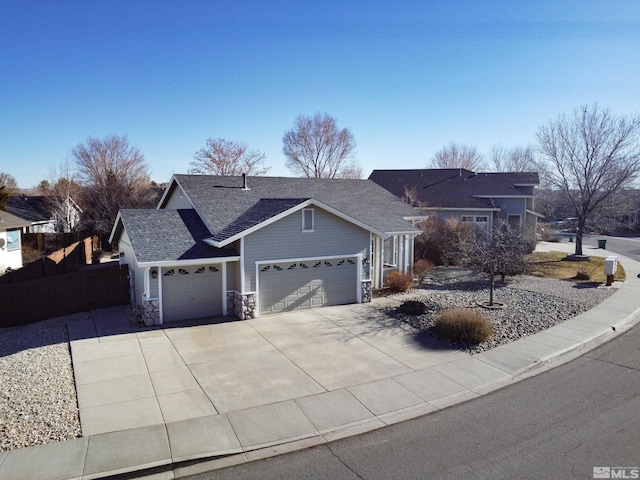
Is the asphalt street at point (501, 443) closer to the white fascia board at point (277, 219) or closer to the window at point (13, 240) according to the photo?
the white fascia board at point (277, 219)

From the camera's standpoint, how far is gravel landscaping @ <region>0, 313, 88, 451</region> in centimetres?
816

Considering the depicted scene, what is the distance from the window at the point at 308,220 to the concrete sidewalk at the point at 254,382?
3.25 metres

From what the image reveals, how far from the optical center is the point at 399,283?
20.5 meters

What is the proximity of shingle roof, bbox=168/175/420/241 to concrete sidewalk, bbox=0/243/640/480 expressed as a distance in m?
4.27

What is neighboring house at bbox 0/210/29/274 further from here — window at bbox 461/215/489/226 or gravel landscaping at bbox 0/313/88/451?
window at bbox 461/215/489/226

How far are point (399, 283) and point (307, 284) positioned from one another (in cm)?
504

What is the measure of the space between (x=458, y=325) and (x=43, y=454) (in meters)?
10.6

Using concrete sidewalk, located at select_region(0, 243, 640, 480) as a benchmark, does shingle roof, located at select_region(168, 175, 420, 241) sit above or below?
above

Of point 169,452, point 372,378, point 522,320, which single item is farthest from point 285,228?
point 169,452

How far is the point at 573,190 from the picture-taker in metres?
32.0

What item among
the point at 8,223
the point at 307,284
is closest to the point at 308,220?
the point at 307,284

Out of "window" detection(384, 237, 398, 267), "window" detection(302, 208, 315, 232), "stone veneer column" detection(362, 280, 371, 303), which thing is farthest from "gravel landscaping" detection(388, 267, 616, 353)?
"window" detection(302, 208, 315, 232)

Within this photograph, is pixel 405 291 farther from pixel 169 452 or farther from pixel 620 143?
pixel 620 143

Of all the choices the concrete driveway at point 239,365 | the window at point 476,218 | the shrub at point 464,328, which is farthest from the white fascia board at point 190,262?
the window at point 476,218
